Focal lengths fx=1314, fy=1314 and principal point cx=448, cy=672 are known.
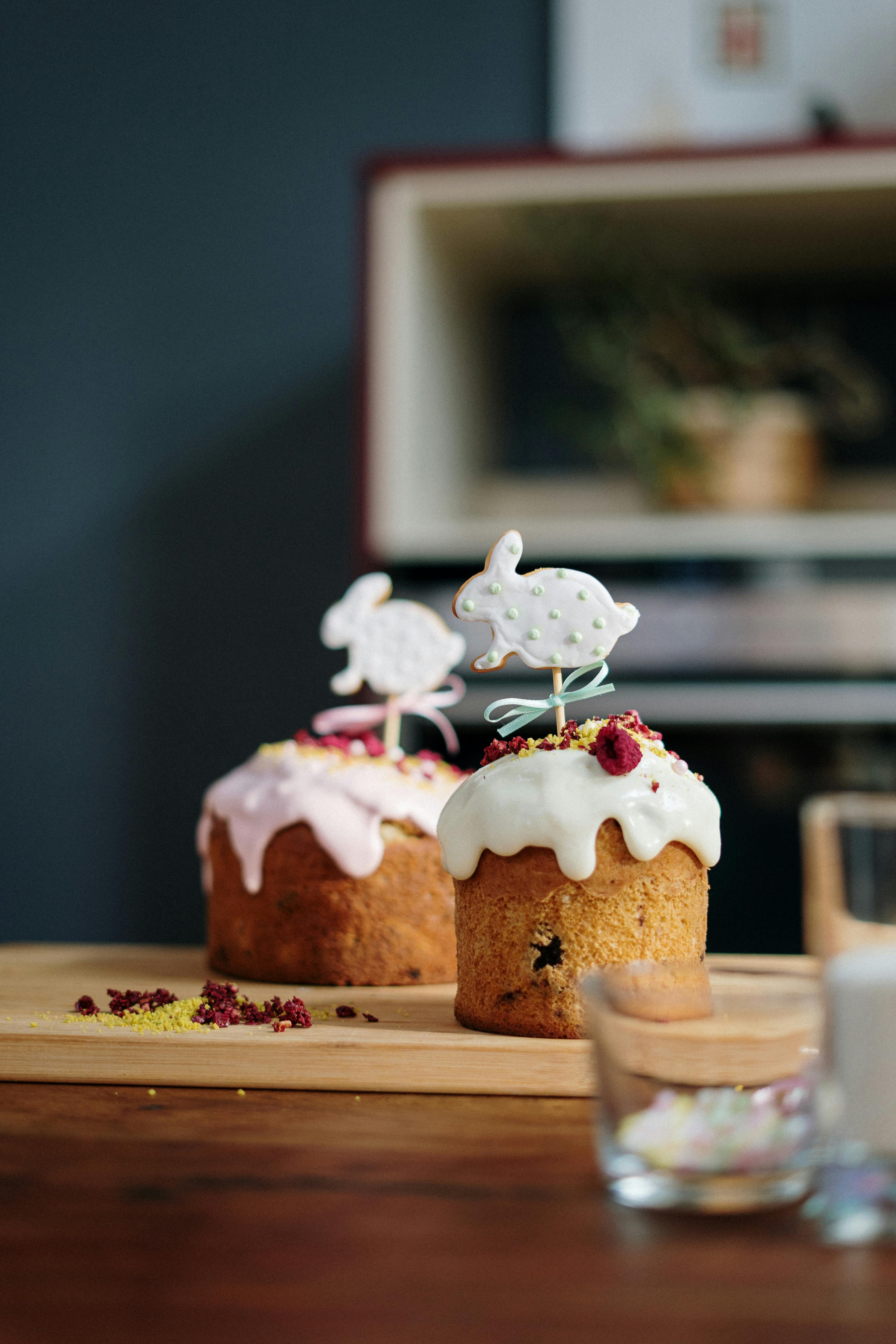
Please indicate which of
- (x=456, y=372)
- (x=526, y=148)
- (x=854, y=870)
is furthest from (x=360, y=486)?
(x=854, y=870)

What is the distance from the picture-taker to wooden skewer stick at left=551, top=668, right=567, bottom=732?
38.3 inches

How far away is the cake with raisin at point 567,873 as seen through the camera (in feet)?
2.99

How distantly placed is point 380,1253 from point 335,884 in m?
0.67

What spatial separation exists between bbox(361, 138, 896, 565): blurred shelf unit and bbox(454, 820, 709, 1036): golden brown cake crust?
4.53 ft

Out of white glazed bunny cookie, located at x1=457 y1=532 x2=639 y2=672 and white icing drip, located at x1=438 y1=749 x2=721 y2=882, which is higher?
white glazed bunny cookie, located at x1=457 y1=532 x2=639 y2=672

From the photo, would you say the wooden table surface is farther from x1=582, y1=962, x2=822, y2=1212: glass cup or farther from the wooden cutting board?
the wooden cutting board

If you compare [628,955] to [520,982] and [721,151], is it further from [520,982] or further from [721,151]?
[721,151]

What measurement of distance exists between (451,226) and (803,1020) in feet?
6.89

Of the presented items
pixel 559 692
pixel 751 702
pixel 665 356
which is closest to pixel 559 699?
pixel 559 692

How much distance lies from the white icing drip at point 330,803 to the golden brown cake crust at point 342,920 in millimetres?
11

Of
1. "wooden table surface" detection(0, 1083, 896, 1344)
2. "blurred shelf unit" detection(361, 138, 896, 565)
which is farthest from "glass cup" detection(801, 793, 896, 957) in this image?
"blurred shelf unit" detection(361, 138, 896, 565)

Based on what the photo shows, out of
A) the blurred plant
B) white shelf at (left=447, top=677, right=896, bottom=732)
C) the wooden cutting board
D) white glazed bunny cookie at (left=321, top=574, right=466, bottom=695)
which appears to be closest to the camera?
the wooden cutting board

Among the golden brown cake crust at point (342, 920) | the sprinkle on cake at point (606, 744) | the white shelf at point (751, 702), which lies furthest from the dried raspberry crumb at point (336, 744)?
the white shelf at point (751, 702)

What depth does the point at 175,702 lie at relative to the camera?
2.95 meters
